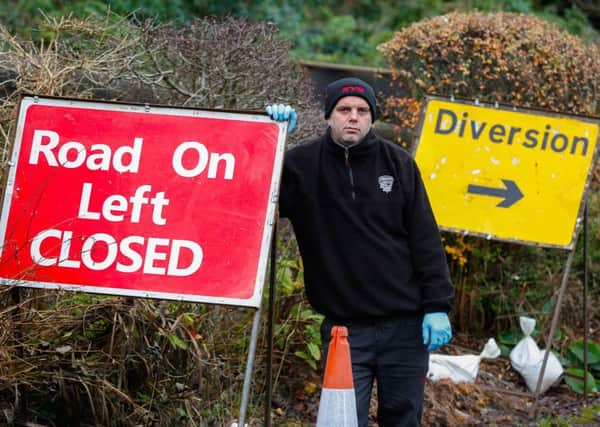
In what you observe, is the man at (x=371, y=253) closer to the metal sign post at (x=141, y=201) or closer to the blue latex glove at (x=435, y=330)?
the blue latex glove at (x=435, y=330)

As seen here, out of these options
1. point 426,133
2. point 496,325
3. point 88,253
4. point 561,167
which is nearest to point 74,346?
point 88,253

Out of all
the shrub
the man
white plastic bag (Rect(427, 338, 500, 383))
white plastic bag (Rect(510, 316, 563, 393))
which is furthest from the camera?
the shrub

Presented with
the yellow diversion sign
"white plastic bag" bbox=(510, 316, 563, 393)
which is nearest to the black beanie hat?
the yellow diversion sign

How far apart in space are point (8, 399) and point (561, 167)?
3705 mm

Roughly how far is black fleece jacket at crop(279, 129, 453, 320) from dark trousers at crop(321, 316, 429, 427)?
2.4 inches

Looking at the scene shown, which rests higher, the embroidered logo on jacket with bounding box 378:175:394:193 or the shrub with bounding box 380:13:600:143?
the shrub with bounding box 380:13:600:143

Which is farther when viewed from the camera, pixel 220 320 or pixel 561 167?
pixel 561 167

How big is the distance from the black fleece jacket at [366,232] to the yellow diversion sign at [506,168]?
209cm

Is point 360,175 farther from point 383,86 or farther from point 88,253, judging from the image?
point 383,86

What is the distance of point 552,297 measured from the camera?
7473 mm

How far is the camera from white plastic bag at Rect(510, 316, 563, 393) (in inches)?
268

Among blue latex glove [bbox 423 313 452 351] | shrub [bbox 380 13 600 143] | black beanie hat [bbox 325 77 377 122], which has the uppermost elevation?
shrub [bbox 380 13 600 143]

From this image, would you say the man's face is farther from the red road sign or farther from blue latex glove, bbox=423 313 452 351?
blue latex glove, bbox=423 313 452 351

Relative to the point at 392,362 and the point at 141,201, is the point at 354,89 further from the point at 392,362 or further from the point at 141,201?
the point at 392,362
